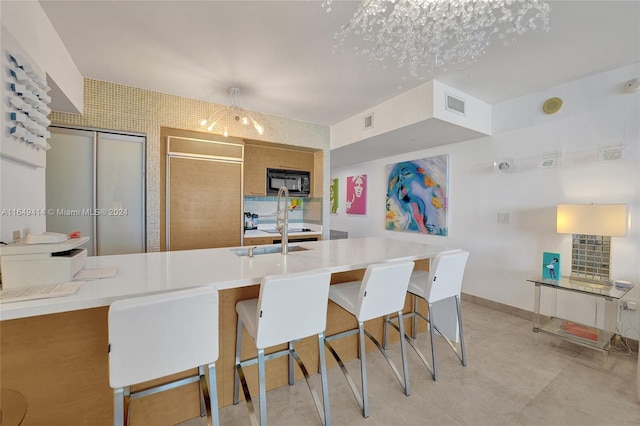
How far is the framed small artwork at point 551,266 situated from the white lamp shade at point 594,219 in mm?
313

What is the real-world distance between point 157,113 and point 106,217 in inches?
49.0

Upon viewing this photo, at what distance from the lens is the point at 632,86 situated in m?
2.27

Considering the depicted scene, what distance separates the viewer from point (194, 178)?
3.13m

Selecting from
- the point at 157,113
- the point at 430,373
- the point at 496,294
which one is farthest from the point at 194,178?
the point at 496,294

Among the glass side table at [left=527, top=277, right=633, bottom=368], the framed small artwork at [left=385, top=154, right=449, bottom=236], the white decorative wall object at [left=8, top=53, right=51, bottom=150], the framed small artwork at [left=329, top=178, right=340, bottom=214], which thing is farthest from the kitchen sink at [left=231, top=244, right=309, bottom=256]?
the framed small artwork at [left=329, top=178, right=340, bottom=214]

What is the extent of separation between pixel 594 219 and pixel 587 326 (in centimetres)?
106

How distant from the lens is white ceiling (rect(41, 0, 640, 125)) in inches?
67.5

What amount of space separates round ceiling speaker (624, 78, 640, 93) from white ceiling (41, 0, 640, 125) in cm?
18

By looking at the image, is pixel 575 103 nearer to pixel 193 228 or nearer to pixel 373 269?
pixel 373 269

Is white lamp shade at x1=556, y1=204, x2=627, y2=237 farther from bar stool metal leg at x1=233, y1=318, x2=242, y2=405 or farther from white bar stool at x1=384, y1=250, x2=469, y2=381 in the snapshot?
bar stool metal leg at x1=233, y1=318, x2=242, y2=405

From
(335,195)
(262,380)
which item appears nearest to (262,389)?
(262,380)

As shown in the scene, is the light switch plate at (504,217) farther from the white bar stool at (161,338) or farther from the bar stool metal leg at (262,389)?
the white bar stool at (161,338)

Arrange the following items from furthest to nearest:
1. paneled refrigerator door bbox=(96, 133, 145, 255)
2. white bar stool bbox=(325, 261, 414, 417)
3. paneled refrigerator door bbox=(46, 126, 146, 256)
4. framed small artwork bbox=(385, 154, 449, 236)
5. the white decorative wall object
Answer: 1. framed small artwork bbox=(385, 154, 449, 236)
2. paneled refrigerator door bbox=(96, 133, 145, 255)
3. paneled refrigerator door bbox=(46, 126, 146, 256)
4. white bar stool bbox=(325, 261, 414, 417)
5. the white decorative wall object

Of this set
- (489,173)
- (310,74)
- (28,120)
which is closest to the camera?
(28,120)
